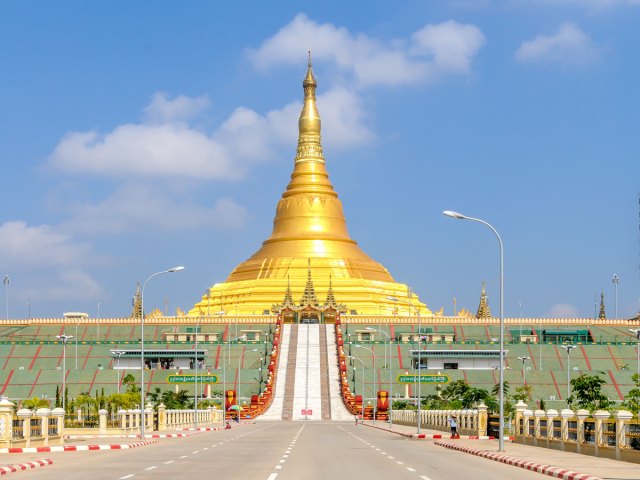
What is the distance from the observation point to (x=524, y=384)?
295ft

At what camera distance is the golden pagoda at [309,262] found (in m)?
128

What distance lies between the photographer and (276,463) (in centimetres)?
3105

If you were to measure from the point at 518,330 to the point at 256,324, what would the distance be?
2640cm

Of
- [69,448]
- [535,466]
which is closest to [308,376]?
[69,448]

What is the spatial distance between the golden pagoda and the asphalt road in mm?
83053

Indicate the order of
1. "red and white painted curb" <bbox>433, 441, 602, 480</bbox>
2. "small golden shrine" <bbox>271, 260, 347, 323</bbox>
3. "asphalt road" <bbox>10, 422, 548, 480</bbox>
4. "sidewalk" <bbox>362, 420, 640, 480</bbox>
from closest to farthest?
"red and white painted curb" <bbox>433, 441, 602, 480</bbox> < "asphalt road" <bbox>10, 422, 548, 480</bbox> < "sidewalk" <bbox>362, 420, 640, 480</bbox> < "small golden shrine" <bbox>271, 260, 347, 323</bbox>

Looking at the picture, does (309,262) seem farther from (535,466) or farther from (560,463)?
(535,466)

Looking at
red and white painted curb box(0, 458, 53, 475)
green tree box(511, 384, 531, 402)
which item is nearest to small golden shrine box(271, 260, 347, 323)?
green tree box(511, 384, 531, 402)

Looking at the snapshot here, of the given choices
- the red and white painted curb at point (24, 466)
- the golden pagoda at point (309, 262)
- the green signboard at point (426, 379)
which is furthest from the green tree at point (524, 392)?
the red and white painted curb at point (24, 466)

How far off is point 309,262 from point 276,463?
96515 mm

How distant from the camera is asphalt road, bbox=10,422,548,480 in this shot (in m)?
26.6

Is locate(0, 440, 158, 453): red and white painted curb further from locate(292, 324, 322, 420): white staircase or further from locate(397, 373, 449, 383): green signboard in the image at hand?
locate(397, 373, 449, 383): green signboard

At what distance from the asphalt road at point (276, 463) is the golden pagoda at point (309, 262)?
8305 cm

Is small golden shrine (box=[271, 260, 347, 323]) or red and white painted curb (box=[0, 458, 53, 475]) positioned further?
small golden shrine (box=[271, 260, 347, 323])
